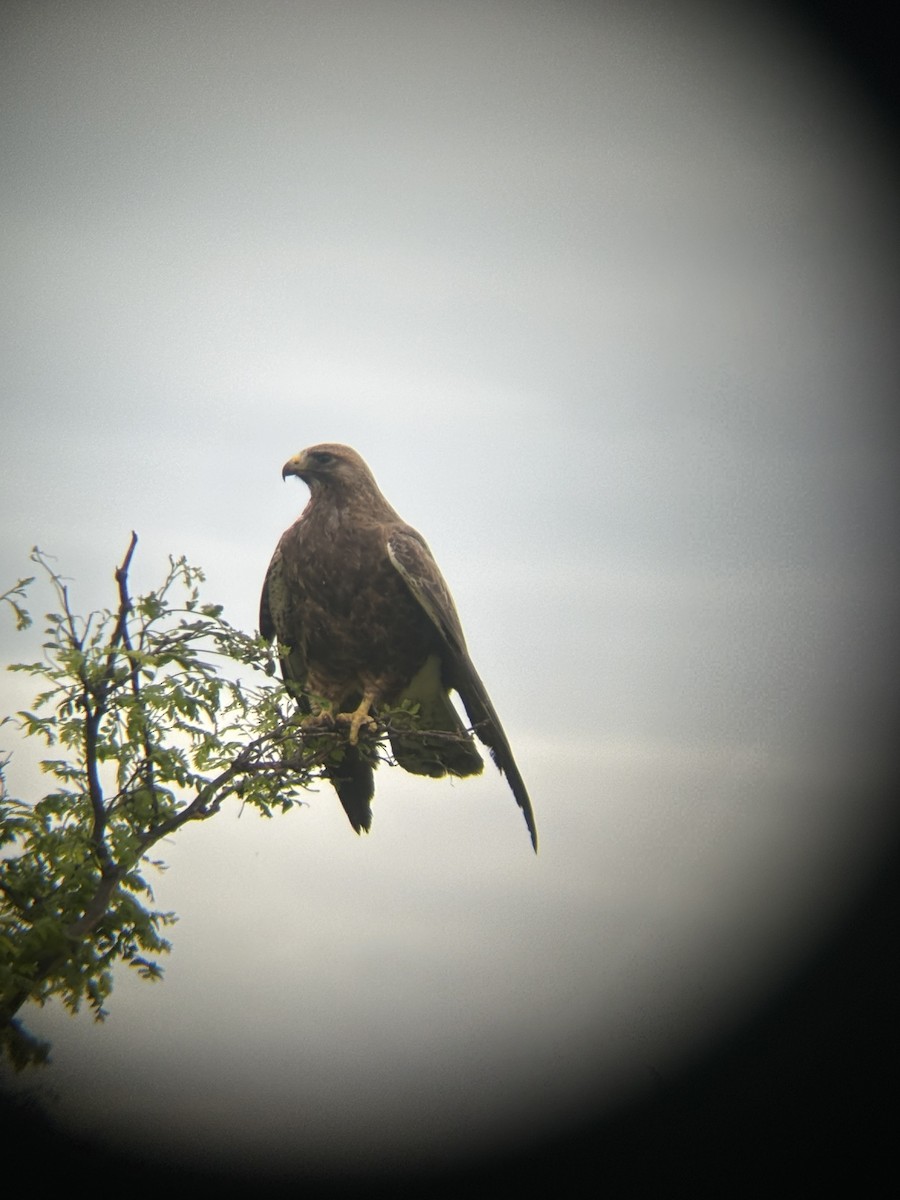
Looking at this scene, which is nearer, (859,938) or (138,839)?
(138,839)

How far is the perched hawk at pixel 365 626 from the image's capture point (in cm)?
437

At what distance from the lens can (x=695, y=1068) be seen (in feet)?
21.2

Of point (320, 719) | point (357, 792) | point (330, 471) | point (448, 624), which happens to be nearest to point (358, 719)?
point (320, 719)

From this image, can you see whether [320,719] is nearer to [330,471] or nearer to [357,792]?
[357,792]

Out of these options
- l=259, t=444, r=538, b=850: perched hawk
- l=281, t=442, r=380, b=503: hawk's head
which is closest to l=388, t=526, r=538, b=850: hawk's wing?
l=259, t=444, r=538, b=850: perched hawk

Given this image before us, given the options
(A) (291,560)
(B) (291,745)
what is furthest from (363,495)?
(B) (291,745)

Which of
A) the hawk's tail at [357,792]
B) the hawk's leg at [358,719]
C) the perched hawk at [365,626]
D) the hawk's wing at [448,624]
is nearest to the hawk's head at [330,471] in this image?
the perched hawk at [365,626]

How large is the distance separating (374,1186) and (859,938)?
4471mm

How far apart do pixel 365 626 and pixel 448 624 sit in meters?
0.35

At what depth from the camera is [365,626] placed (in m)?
4.46

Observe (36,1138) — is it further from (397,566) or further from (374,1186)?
(397,566)

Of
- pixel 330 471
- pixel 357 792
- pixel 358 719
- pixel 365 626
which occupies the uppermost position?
pixel 330 471

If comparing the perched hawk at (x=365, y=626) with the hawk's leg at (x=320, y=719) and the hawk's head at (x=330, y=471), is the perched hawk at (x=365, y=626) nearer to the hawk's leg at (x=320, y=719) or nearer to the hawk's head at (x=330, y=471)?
the hawk's head at (x=330, y=471)

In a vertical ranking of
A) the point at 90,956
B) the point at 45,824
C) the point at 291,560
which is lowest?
the point at 90,956
